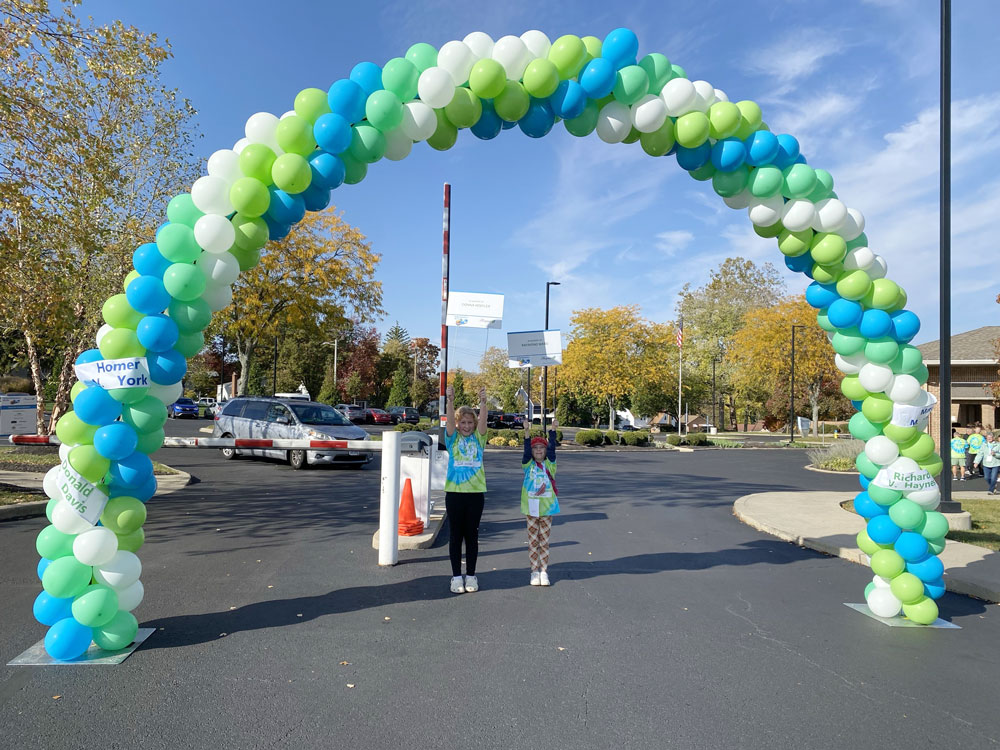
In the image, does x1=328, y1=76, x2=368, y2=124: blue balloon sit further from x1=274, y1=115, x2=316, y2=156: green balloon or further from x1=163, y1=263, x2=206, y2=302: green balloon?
x1=163, y1=263, x2=206, y2=302: green balloon

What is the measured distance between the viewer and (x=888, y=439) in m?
5.72

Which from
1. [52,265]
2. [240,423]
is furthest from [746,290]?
[52,265]

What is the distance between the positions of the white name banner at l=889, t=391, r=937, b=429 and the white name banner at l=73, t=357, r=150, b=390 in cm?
613

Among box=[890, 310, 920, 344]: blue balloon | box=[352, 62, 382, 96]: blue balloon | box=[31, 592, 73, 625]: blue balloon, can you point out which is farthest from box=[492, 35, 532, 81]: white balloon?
box=[31, 592, 73, 625]: blue balloon

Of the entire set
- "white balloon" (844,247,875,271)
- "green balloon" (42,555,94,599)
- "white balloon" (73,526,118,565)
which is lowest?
"green balloon" (42,555,94,599)

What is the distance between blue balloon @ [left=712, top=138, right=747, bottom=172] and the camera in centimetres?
556

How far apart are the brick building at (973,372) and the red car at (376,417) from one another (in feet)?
110

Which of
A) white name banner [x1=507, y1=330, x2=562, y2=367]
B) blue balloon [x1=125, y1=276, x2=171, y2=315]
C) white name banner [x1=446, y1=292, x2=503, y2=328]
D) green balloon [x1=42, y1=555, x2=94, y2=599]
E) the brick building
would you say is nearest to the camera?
green balloon [x1=42, y1=555, x2=94, y2=599]

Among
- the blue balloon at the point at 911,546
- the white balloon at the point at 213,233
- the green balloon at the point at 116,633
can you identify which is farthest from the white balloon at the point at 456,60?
the blue balloon at the point at 911,546

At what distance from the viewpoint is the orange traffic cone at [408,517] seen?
26.6 feet

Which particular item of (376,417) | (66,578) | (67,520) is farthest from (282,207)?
(376,417)

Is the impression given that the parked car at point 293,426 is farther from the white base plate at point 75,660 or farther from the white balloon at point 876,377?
the white balloon at point 876,377

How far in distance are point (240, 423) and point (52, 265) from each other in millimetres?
7751

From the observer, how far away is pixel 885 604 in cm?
565
